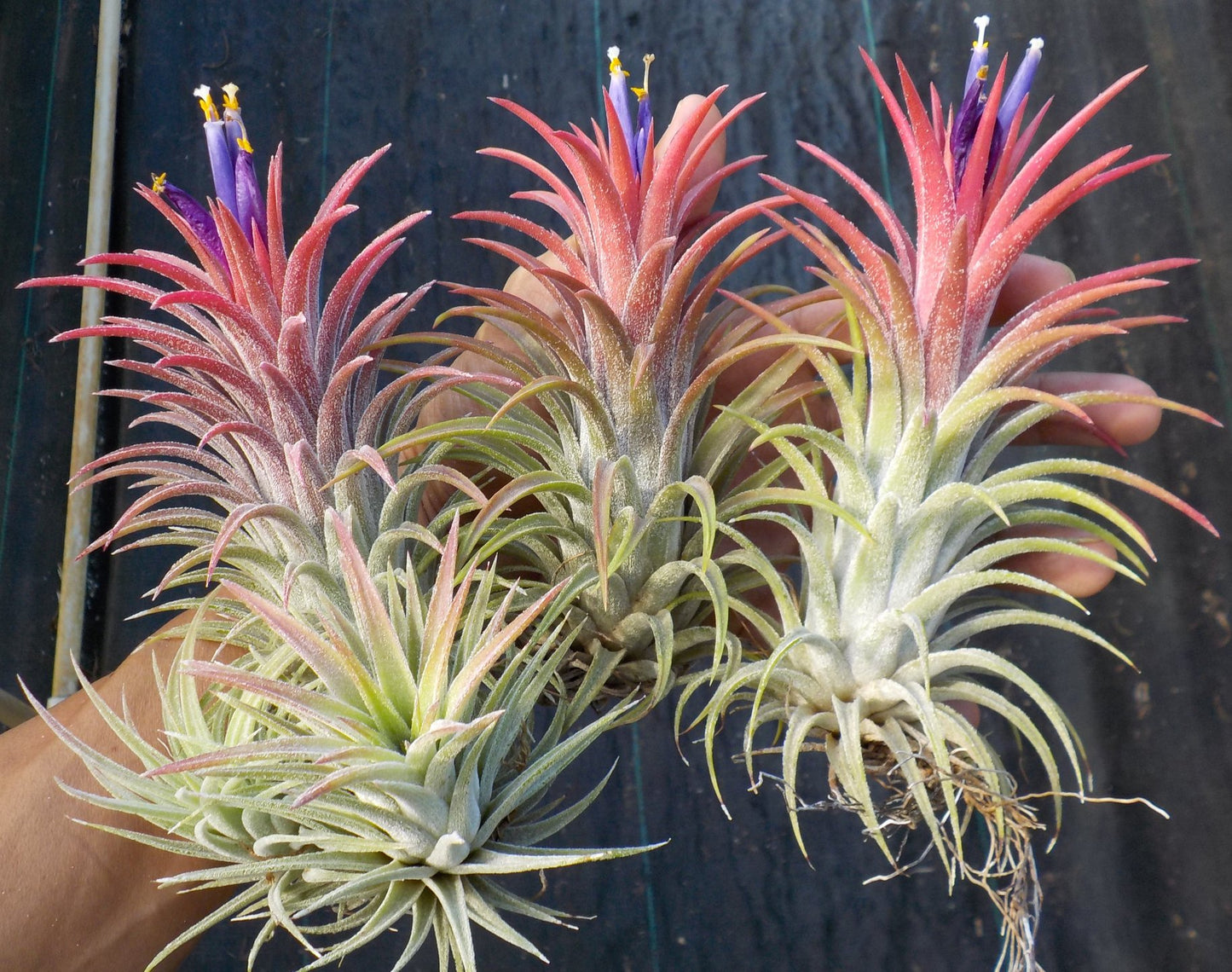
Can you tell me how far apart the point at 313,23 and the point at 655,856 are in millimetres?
1306

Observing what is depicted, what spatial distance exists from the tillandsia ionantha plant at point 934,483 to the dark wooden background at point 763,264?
2.52 ft

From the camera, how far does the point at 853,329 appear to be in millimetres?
551

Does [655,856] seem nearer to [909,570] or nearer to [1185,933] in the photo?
[1185,933]

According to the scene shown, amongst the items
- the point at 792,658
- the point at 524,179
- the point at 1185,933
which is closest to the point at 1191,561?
the point at 1185,933

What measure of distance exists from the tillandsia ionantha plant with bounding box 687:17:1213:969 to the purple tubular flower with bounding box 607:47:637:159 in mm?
113

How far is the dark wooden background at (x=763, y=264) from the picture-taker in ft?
4.03

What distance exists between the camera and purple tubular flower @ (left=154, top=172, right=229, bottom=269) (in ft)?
1.85

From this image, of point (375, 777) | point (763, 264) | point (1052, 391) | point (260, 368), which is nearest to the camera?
point (375, 777)

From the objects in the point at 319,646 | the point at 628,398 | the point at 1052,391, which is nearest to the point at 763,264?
the point at 1052,391

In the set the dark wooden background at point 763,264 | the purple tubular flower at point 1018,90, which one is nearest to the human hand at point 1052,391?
the purple tubular flower at point 1018,90

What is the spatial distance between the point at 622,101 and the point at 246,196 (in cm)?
23

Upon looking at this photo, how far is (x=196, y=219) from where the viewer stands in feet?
1.88

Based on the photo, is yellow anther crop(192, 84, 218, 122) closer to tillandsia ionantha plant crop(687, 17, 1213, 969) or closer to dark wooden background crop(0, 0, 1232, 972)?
tillandsia ionantha plant crop(687, 17, 1213, 969)

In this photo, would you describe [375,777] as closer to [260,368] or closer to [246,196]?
[260,368]
